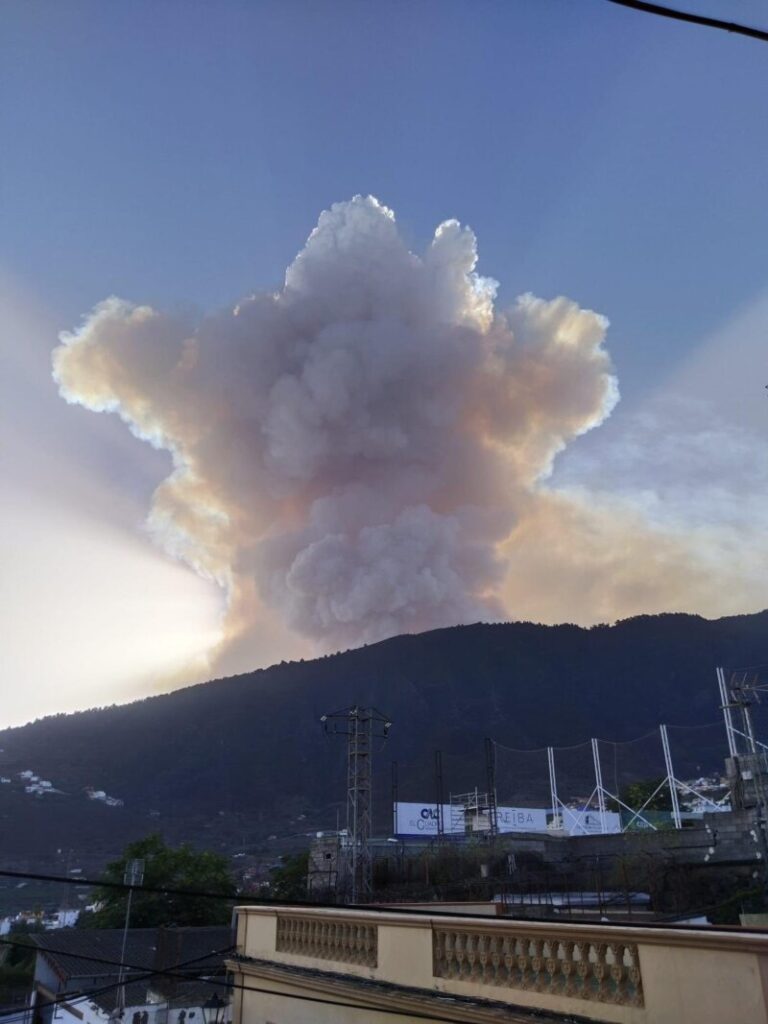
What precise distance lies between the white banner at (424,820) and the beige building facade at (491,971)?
52.2 metres

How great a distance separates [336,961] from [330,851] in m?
43.4

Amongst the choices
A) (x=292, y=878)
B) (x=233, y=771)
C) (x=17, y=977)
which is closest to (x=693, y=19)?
(x=17, y=977)

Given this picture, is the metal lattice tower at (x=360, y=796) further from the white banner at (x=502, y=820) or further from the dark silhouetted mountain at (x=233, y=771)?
the dark silhouetted mountain at (x=233, y=771)

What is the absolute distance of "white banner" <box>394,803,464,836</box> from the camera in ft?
202

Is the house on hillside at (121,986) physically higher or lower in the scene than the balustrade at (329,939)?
lower

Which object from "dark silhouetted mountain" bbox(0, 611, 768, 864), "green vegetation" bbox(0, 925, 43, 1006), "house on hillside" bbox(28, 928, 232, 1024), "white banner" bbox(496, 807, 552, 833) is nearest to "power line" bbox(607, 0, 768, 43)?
"house on hillside" bbox(28, 928, 232, 1024)

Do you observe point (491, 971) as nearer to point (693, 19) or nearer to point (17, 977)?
point (693, 19)

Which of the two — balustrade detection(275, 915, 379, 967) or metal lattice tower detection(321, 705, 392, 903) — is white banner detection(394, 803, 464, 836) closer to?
metal lattice tower detection(321, 705, 392, 903)

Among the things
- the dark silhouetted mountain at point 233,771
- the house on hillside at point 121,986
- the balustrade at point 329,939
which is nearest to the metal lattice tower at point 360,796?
the house on hillside at point 121,986

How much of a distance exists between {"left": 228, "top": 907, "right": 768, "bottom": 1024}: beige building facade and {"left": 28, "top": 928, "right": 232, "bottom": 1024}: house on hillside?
13603 mm

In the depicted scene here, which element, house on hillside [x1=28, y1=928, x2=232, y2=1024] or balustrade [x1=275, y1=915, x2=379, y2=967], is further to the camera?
house on hillside [x1=28, y1=928, x2=232, y2=1024]

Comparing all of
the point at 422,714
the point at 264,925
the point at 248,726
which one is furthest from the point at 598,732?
the point at 264,925

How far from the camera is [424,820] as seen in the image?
63844 millimetres

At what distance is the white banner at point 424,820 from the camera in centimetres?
6156
